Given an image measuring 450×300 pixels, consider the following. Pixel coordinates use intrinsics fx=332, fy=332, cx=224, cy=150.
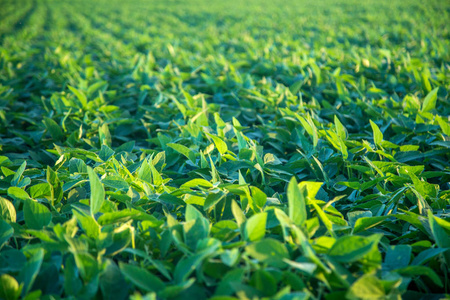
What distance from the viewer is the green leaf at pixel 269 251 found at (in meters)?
0.84

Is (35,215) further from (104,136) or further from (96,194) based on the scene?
(104,136)

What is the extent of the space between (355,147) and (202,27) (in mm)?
6639

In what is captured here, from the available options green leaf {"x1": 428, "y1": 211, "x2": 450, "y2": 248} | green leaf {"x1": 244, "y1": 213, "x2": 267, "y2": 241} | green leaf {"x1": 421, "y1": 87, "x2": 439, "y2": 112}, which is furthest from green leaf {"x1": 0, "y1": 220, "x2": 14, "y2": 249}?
green leaf {"x1": 421, "y1": 87, "x2": 439, "y2": 112}

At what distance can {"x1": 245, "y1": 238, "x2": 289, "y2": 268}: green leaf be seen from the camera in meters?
0.84

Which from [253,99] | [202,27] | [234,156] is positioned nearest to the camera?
[234,156]

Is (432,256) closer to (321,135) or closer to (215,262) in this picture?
(215,262)

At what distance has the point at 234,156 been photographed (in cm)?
155

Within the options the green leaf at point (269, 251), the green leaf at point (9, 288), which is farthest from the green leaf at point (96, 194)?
the green leaf at point (269, 251)

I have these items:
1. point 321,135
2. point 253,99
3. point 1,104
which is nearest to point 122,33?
point 1,104

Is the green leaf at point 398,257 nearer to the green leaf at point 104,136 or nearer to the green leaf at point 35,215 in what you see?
the green leaf at point 35,215

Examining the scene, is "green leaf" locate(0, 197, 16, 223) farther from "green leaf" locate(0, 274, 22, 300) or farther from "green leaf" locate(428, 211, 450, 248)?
"green leaf" locate(428, 211, 450, 248)

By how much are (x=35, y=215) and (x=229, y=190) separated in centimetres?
63

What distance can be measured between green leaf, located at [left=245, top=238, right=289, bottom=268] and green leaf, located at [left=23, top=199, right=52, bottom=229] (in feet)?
2.10

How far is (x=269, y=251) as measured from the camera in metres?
0.85
